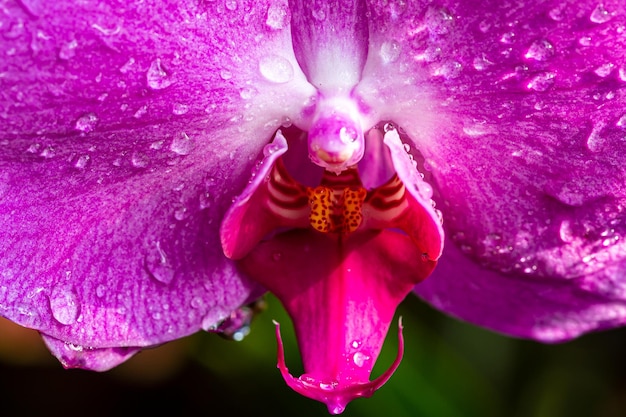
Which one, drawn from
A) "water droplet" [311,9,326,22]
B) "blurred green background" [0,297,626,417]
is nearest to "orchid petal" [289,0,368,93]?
"water droplet" [311,9,326,22]

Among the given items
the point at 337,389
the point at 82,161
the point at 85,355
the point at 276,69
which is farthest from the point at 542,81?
the point at 85,355

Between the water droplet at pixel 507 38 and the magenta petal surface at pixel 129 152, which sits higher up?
the water droplet at pixel 507 38

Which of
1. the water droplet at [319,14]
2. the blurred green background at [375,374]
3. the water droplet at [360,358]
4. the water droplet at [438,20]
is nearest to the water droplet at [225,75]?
the water droplet at [319,14]

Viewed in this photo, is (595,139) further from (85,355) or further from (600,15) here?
(85,355)

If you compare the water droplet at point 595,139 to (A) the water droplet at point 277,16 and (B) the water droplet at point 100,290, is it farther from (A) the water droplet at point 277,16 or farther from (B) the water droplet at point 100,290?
(B) the water droplet at point 100,290

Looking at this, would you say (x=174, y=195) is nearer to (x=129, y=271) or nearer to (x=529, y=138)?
(x=129, y=271)

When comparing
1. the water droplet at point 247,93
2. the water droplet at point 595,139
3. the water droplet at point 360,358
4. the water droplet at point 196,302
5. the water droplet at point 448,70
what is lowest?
the water droplet at point 196,302
